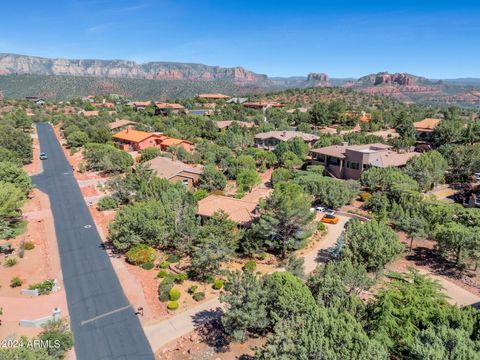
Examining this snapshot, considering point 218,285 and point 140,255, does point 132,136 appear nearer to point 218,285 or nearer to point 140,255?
point 140,255

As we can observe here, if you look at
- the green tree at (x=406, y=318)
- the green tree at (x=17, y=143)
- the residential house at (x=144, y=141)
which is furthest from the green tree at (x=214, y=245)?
the green tree at (x=17, y=143)

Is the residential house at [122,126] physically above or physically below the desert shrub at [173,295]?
above

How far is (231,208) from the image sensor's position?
38719 mm

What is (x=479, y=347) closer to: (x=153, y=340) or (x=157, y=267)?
(x=153, y=340)

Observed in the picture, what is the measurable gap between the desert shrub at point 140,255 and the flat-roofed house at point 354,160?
1464 inches

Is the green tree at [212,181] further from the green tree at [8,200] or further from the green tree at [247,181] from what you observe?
the green tree at [8,200]

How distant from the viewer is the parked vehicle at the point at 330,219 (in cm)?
4178

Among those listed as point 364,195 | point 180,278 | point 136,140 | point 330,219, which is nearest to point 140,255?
point 180,278

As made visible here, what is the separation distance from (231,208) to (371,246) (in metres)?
16.4

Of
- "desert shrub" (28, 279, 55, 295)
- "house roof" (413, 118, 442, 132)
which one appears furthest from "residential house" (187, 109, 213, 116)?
"desert shrub" (28, 279, 55, 295)

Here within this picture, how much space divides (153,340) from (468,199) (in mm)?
47239

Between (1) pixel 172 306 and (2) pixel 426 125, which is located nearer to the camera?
(1) pixel 172 306

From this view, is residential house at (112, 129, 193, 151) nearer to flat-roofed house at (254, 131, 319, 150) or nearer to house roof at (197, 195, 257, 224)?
flat-roofed house at (254, 131, 319, 150)

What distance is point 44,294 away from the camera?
27.2m
